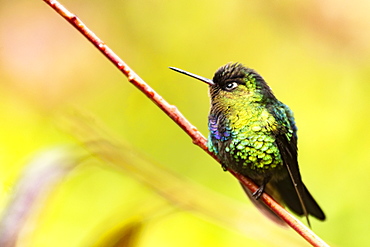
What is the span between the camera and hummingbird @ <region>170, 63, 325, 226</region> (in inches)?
72.0

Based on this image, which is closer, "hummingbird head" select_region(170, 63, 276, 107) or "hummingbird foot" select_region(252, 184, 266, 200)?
"hummingbird foot" select_region(252, 184, 266, 200)

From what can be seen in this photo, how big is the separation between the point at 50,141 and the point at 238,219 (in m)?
1.64

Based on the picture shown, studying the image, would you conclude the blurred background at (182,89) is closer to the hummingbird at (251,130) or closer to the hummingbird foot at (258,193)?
the hummingbird at (251,130)

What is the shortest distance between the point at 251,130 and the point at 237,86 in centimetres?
18

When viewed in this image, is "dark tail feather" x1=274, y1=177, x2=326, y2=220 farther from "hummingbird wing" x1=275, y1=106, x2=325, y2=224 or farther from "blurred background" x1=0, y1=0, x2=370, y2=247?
"blurred background" x1=0, y1=0, x2=370, y2=247

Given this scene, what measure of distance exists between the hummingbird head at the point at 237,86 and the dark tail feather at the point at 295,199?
1.22ft

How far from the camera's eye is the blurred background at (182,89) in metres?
2.77

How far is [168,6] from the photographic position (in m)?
3.65

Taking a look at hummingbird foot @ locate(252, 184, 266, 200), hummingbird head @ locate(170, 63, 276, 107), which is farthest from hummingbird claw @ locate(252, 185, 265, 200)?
hummingbird head @ locate(170, 63, 276, 107)

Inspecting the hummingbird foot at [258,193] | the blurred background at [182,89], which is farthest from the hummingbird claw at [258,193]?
the blurred background at [182,89]

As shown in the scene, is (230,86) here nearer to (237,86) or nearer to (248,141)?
(237,86)

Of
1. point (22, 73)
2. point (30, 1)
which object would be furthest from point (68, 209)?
point (30, 1)

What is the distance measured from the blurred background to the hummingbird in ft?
2.27

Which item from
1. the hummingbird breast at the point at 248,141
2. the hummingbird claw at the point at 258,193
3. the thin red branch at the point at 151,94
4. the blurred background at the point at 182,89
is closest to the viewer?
the thin red branch at the point at 151,94
